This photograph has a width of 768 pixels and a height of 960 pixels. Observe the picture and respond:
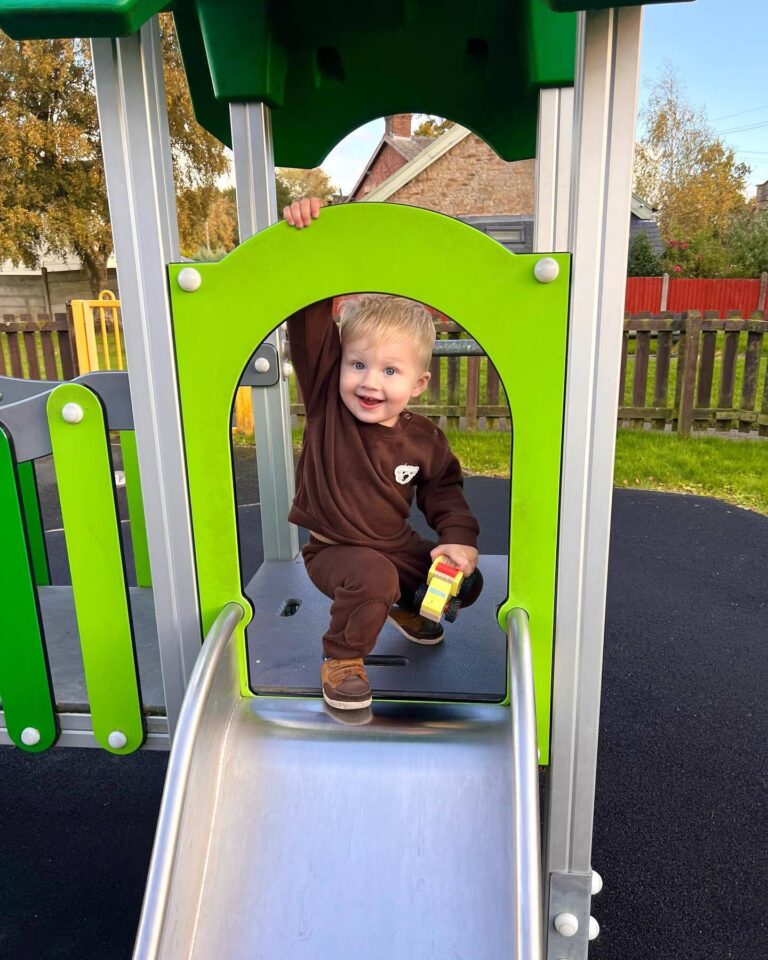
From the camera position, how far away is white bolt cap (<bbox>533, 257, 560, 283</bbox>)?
1.23 meters

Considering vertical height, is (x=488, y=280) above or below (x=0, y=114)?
below

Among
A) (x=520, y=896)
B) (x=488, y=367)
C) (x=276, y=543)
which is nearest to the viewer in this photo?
(x=520, y=896)

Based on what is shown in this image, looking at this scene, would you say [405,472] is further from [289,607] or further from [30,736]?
[30,736]

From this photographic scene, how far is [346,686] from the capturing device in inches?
57.9

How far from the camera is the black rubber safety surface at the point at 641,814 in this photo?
176cm

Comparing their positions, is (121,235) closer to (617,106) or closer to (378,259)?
(378,259)

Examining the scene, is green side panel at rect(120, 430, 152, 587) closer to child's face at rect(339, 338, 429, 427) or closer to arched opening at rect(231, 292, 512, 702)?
arched opening at rect(231, 292, 512, 702)

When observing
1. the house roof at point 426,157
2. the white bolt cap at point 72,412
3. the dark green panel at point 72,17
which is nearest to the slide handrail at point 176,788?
the white bolt cap at point 72,412

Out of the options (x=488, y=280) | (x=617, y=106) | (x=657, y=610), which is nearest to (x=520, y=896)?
(x=488, y=280)

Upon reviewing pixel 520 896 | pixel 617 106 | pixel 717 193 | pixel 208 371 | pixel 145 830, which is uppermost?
pixel 717 193

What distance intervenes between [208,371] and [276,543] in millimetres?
1414

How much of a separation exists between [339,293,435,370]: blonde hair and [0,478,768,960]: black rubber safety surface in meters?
1.40

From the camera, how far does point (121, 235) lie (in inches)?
50.8

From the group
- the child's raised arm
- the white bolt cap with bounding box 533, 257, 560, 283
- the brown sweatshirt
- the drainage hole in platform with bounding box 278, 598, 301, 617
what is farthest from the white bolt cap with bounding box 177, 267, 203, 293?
the drainage hole in platform with bounding box 278, 598, 301, 617
